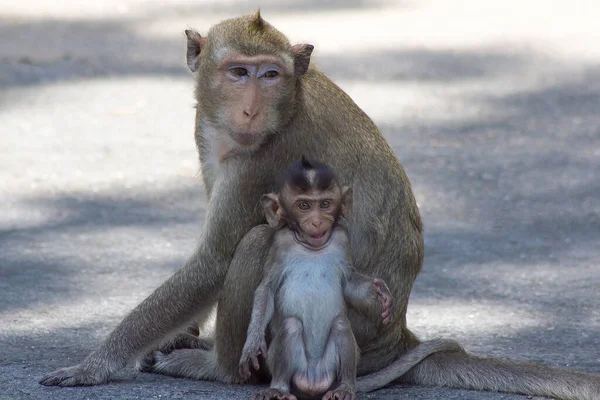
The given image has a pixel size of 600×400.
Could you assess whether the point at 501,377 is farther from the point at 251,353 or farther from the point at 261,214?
the point at 261,214

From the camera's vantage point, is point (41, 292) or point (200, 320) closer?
point (200, 320)

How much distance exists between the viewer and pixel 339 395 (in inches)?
188

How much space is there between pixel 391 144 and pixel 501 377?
4900mm

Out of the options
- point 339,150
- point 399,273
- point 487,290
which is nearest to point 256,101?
point 339,150

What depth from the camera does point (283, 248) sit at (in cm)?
507

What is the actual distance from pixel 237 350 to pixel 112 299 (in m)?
1.69

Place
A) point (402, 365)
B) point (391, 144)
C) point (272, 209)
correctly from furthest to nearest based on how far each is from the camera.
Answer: point (391, 144), point (402, 365), point (272, 209)

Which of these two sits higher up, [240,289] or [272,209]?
[272,209]

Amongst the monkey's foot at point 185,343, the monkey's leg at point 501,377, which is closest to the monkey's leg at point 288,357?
the monkey's leg at point 501,377

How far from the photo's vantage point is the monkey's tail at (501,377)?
5.07 m

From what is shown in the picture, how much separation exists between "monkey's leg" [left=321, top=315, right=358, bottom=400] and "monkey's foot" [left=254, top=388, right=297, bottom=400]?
0.58ft

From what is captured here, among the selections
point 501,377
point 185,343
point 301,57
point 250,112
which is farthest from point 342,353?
point 301,57

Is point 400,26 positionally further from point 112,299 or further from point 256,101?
point 256,101

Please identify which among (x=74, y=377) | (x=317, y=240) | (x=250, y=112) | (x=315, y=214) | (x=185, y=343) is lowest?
(x=74, y=377)
